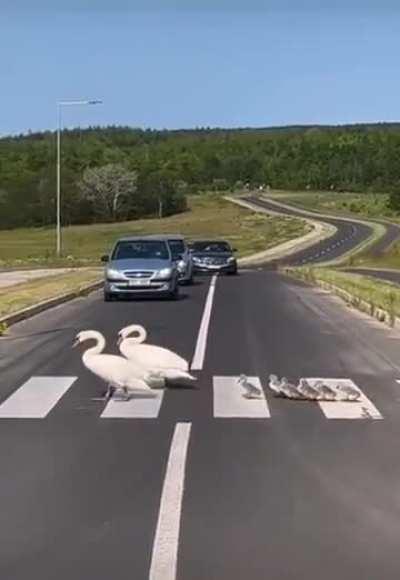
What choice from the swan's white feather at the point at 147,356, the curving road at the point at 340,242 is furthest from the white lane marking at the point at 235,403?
the curving road at the point at 340,242

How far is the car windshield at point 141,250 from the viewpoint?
3219 centimetres

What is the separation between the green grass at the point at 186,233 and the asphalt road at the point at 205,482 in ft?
227

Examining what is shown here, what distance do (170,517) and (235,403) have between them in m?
4.98

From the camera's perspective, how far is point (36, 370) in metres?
15.0

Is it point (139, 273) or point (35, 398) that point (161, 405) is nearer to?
point (35, 398)

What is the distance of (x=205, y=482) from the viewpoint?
8.31 m

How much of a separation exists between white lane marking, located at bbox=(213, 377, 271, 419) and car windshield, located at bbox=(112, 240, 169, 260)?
18.3m

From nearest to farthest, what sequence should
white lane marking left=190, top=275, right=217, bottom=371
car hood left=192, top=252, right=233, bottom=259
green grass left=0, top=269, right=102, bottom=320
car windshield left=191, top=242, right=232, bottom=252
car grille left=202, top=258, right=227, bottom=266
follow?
white lane marking left=190, top=275, right=217, bottom=371, green grass left=0, top=269, right=102, bottom=320, car grille left=202, top=258, right=227, bottom=266, car hood left=192, top=252, right=233, bottom=259, car windshield left=191, top=242, right=232, bottom=252

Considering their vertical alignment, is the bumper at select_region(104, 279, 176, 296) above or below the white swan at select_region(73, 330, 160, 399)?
below

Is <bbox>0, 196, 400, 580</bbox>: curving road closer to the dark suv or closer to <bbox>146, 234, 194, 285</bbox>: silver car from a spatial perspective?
<bbox>146, 234, 194, 285</bbox>: silver car

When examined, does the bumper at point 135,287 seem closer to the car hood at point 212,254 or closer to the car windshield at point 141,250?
the car windshield at point 141,250

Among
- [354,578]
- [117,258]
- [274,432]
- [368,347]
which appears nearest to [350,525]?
[354,578]

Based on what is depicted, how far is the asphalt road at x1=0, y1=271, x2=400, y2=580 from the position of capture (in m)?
6.36

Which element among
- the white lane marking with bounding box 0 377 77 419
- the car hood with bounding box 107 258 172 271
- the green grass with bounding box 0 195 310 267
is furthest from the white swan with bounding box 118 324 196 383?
the green grass with bounding box 0 195 310 267
